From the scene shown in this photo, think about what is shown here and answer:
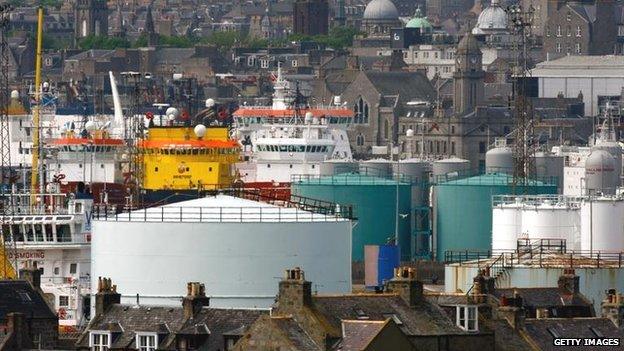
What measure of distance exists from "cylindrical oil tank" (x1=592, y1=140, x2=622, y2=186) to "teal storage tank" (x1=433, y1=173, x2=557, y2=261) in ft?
65.4

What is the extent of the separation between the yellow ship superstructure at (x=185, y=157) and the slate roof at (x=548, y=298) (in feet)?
199

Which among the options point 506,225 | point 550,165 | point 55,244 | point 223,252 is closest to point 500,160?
point 550,165

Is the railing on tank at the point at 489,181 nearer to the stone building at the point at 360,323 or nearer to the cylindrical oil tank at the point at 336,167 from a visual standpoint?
the cylindrical oil tank at the point at 336,167

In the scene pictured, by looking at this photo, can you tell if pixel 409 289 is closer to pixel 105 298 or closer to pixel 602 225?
pixel 105 298

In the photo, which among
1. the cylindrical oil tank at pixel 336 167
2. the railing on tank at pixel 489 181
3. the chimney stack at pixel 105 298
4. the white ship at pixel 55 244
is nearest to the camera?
the chimney stack at pixel 105 298

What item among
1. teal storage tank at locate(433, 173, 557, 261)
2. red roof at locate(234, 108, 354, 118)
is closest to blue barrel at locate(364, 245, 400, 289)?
teal storage tank at locate(433, 173, 557, 261)

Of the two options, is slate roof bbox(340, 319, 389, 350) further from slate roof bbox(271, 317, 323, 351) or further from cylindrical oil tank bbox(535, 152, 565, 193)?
cylindrical oil tank bbox(535, 152, 565, 193)

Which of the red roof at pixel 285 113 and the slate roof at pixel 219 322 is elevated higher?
the red roof at pixel 285 113

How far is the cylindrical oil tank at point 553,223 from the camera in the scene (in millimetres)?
95938

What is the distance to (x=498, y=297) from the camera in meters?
68.0

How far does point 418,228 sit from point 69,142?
938 inches

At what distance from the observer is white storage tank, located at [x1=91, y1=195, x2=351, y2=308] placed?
69.6 m

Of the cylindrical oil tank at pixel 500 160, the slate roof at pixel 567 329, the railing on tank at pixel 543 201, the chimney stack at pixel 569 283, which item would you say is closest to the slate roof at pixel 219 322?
the slate roof at pixel 567 329

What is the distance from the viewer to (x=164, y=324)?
2480 inches
